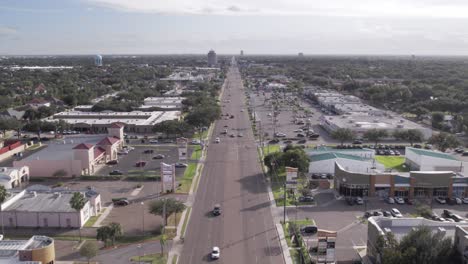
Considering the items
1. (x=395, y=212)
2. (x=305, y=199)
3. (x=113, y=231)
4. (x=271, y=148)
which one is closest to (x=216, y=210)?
(x=305, y=199)

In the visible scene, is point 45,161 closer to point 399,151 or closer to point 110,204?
point 110,204

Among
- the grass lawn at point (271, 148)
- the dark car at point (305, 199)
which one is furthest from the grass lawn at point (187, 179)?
the grass lawn at point (271, 148)

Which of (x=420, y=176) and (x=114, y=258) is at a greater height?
(x=420, y=176)

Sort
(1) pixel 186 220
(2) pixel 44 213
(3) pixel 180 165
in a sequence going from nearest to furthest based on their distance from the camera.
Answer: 1. (2) pixel 44 213
2. (1) pixel 186 220
3. (3) pixel 180 165

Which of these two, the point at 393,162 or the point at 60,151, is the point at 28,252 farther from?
the point at 393,162

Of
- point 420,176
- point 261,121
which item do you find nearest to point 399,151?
point 420,176

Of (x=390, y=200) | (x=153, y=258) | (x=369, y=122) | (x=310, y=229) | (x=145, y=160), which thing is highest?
(x=369, y=122)
